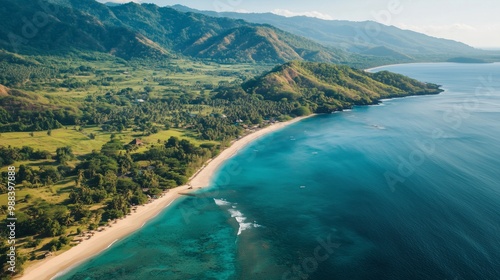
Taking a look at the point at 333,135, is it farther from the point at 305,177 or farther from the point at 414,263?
the point at 414,263

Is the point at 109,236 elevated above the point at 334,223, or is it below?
below

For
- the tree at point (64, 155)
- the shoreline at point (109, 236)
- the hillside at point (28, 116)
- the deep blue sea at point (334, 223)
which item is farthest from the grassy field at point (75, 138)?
the deep blue sea at point (334, 223)

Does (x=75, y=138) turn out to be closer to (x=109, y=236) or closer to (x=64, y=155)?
(x=64, y=155)

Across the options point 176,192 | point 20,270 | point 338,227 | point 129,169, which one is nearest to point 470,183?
point 338,227

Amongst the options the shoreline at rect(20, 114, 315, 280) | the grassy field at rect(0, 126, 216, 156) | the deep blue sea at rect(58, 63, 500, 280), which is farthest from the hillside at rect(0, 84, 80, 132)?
the deep blue sea at rect(58, 63, 500, 280)

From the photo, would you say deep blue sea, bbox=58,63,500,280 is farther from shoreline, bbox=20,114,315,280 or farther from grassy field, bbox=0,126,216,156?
grassy field, bbox=0,126,216,156

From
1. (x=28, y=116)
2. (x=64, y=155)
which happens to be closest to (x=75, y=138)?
(x=64, y=155)
